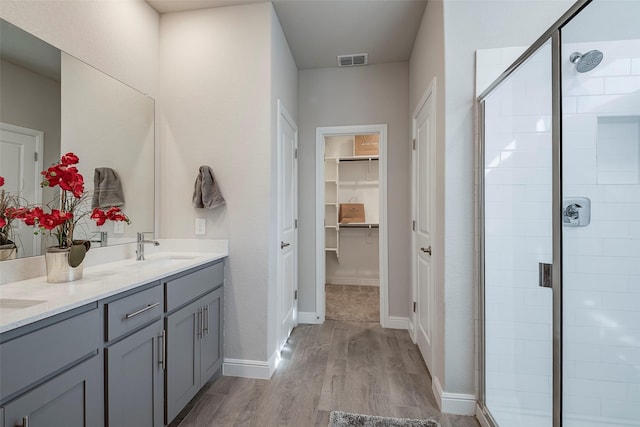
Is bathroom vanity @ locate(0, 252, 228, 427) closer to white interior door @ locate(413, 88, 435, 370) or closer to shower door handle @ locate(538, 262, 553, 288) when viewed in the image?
white interior door @ locate(413, 88, 435, 370)

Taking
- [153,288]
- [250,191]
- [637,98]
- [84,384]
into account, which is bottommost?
[84,384]

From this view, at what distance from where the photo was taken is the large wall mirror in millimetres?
1403

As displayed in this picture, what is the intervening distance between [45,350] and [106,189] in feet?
4.01

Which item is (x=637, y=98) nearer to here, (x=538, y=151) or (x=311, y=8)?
(x=538, y=151)

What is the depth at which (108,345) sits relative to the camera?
1.22 metres

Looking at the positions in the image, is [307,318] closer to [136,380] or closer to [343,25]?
[136,380]

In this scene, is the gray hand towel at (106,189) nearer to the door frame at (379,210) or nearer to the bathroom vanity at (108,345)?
the bathroom vanity at (108,345)

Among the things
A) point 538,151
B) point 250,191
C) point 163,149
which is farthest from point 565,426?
point 163,149

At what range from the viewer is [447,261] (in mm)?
1871

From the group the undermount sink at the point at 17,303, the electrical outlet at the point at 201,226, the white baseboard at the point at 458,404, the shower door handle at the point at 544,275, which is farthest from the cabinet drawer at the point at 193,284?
the shower door handle at the point at 544,275

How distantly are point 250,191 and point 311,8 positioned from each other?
152 cm

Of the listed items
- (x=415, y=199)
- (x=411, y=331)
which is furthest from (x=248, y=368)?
(x=415, y=199)

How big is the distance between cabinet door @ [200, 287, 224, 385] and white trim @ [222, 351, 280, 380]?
0.33 ft

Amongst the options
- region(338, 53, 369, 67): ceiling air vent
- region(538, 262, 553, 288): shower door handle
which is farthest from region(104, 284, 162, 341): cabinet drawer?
region(338, 53, 369, 67): ceiling air vent
